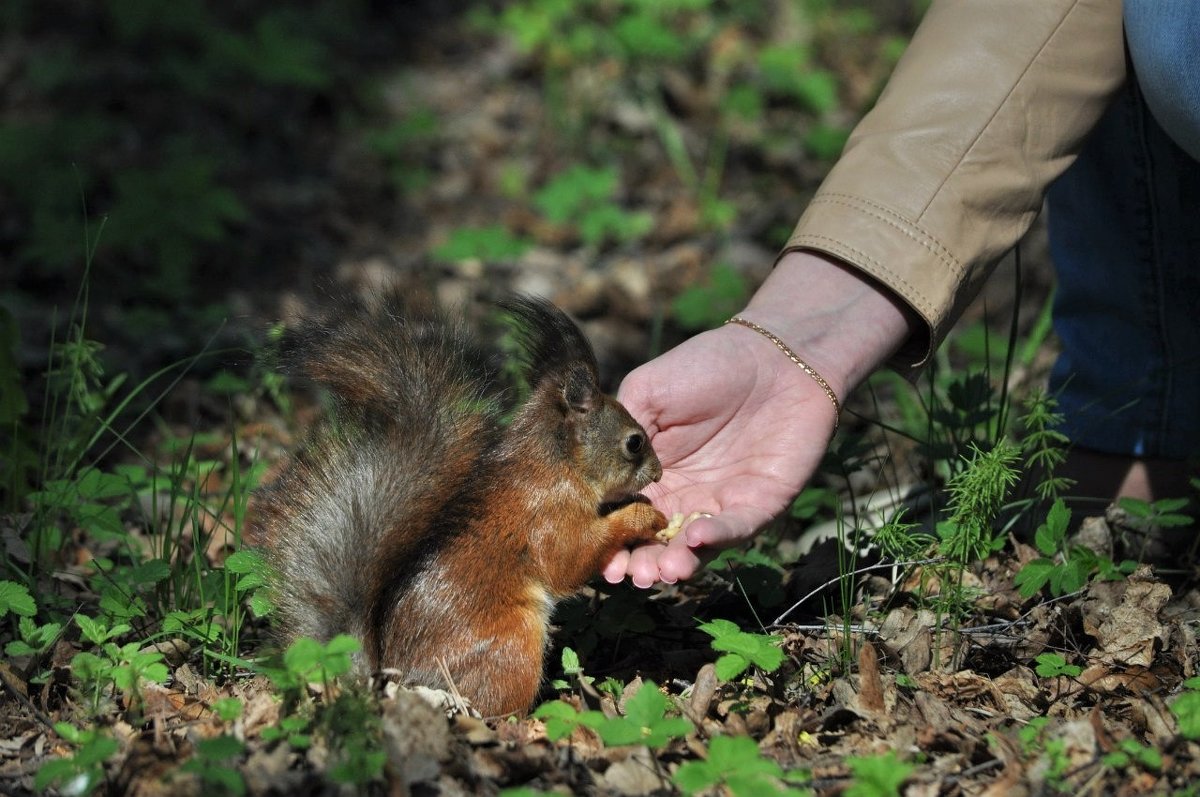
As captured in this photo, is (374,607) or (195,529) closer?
(374,607)

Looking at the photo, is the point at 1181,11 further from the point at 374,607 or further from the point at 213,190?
the point at 213,190

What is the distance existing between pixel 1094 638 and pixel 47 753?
2120 mm

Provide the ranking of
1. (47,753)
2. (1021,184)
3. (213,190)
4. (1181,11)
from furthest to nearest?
(213,190) < (1021,184) < (1181,11) < (47,753)

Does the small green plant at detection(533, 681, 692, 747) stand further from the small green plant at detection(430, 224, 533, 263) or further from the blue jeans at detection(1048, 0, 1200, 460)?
the small green plant at detection(430, 224, 533, 263)

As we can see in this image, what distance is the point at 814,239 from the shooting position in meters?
2.60

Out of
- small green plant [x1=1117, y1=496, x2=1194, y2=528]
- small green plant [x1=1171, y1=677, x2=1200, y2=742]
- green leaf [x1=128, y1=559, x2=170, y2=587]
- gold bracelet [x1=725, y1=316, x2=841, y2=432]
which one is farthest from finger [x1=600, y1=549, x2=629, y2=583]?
small green plant [x1=1117, y1=496, x2=1194, y2=528]

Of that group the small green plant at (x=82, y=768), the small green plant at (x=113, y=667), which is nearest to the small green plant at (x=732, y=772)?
the small green plant at (x=82, y=768)

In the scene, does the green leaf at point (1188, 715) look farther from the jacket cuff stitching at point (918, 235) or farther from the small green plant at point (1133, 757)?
the jacket cuff stitching at point (918, 235)

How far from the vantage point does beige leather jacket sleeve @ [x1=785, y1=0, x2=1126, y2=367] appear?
2531mm

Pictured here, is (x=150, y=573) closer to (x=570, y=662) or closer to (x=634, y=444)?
(x=570, y=662)

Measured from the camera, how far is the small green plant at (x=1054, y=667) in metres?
2.28

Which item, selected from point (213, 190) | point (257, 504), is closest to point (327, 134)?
point (213, 190)

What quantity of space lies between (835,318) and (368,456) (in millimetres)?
1077

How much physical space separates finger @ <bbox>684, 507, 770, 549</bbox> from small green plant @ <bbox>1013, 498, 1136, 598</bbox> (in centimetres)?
59
